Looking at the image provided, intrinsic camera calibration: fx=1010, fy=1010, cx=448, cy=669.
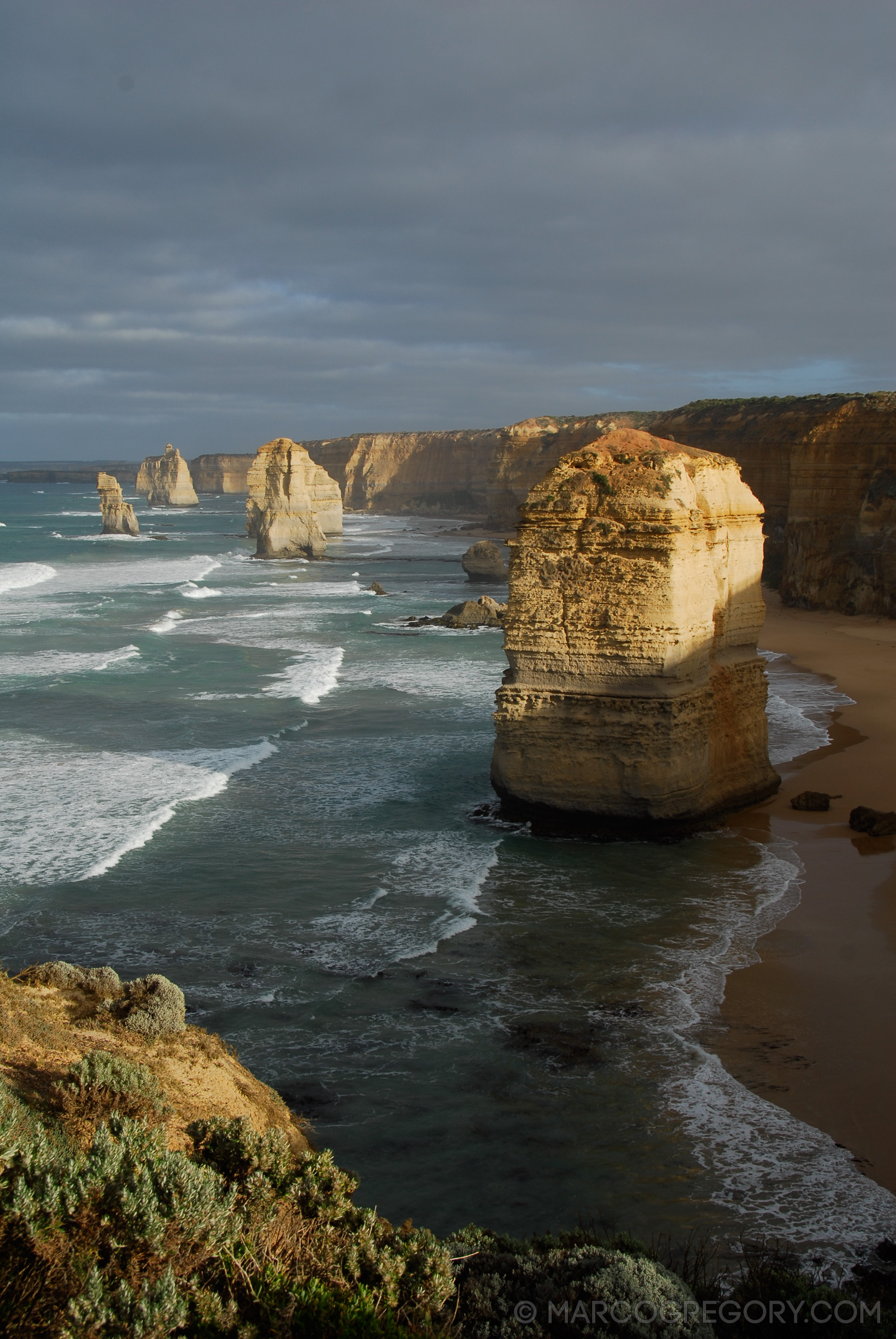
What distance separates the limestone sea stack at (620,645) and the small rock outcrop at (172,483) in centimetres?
11957

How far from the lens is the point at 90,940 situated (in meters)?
12.1

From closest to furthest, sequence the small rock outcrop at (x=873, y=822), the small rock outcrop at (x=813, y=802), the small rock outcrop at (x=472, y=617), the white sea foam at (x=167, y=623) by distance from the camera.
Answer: the small rock outcrop at (x=873, y=822)
the small rock outcrop at (x=813, y=802)
the white sea foam at (x=167, y=623)
the small rock outcrop at (x=472, y=617)

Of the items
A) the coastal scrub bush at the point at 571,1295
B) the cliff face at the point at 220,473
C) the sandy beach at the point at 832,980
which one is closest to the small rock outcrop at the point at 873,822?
the sandy beach at the point at 832,980

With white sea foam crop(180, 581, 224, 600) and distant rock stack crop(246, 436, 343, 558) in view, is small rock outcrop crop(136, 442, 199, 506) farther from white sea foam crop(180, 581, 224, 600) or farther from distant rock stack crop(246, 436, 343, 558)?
white sea foam crop(180, 581, 224, 600)

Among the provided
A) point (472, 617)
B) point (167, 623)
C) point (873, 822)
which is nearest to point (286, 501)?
point (167, 623)

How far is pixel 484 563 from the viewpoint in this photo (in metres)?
50.5

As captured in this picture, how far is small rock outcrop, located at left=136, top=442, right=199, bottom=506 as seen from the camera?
421ft

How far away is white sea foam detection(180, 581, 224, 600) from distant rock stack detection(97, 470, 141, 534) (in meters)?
34.1

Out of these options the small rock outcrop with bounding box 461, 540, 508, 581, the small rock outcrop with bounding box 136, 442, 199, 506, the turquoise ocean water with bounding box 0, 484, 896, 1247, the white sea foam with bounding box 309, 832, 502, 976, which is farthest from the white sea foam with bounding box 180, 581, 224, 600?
the small rock outcrop with bounding box 136, 442, 199, 506

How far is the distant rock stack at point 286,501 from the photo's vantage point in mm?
62219

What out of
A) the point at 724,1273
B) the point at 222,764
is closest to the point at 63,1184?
the point at 724,1273

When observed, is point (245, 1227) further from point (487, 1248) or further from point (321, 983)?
point (321, 983)

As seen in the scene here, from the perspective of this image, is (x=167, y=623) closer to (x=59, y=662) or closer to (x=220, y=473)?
(x=59, y=662)

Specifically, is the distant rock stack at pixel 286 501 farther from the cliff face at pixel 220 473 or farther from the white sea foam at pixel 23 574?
the cliff face at pixel 220 473
